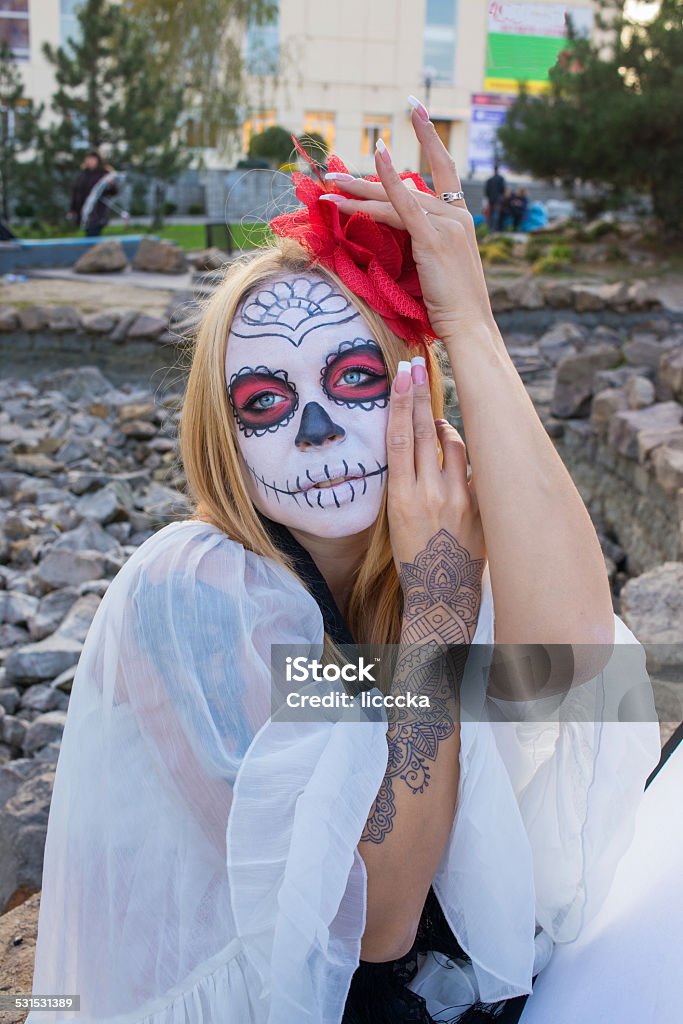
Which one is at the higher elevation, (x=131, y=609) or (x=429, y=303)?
(x=429, y=303)

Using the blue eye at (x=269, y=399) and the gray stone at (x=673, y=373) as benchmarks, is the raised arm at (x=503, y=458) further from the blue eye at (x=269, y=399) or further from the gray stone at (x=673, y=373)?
the gray stone at (x=673, y=373)

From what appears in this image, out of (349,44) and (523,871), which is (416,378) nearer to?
(523,871)

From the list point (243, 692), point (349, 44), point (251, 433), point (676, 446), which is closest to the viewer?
point (243, 692)

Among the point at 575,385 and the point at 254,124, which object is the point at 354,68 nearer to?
the point at 254,124

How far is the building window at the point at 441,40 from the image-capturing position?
1020 inches

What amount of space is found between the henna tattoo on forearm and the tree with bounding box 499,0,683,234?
13630 millimetres

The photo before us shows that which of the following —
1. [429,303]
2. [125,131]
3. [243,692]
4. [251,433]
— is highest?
[125,131]

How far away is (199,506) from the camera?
5.59ft

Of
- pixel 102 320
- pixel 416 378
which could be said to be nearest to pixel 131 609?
pixel 416 378

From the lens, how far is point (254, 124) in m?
27.3

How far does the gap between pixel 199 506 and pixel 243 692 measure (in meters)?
0.40

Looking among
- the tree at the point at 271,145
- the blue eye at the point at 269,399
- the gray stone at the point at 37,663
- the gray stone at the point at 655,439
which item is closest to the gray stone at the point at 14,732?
the gray stone at the point at 37,663

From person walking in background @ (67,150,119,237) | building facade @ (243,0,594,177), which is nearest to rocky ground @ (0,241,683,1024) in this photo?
person walking in background @ (67,150,119,237)

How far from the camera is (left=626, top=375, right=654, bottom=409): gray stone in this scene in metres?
6.55
